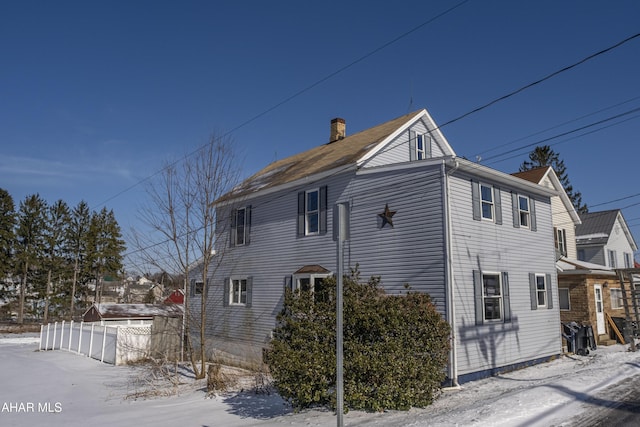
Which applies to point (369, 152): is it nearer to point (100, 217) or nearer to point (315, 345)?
point (315, 345)

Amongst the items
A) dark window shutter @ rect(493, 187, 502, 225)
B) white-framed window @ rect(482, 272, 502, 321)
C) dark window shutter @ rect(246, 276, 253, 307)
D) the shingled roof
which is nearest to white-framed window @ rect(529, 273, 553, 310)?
white-framed window @ rect(482, 272, 502, 321)

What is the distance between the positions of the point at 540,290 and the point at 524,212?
287 cm

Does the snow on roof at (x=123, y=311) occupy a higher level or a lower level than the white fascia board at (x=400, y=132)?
lower

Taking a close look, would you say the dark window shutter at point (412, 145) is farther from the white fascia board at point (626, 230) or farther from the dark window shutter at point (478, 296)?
the white fascia board at point (626, 230)

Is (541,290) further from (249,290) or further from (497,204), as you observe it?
(249,290)

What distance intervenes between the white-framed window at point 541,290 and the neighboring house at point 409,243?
47 mm

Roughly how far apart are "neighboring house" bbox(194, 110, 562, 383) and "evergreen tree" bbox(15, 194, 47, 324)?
113ft

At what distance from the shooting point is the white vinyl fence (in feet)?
64.4

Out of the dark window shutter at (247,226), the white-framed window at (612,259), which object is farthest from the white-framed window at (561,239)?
the dark window shutter at (247,226)

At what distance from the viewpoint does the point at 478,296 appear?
1307 cm

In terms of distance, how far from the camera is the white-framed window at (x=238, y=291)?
739 inches

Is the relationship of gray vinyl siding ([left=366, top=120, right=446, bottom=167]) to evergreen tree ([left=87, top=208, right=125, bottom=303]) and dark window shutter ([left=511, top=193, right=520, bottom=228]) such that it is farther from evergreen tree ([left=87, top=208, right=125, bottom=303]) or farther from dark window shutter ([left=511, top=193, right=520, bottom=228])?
evergreen tree ([left=87, top=208, right=125, bottom=303])

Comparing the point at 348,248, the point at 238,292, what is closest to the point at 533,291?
the point at 348,248

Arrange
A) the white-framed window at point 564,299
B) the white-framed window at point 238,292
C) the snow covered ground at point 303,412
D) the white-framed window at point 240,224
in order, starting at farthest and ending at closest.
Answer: the white-framed window at point 564,299, the white-framed window at point 240,224, the white-framed window at point 238,292, the snow covered ground at point 303,412
